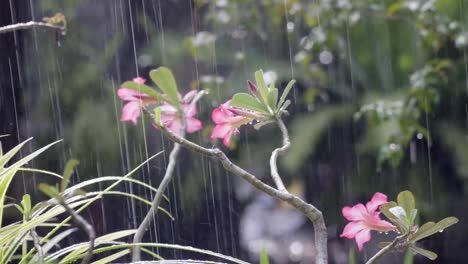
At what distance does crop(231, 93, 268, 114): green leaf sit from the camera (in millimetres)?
678

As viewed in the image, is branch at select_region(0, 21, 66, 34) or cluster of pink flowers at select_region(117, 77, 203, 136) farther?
branch at select_region(0, 21, 66, 34)

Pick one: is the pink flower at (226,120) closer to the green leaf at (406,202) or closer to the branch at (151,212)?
the branch at (151,212)

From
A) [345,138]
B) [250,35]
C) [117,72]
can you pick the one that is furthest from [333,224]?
[117,72]

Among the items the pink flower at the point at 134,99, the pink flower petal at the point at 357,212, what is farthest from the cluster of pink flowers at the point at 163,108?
the pink flower petal at the point at 357,212

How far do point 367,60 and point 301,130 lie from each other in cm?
36

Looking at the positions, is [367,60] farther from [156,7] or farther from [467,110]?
[156,7]

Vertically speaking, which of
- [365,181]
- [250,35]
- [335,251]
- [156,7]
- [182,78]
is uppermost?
[156,7]

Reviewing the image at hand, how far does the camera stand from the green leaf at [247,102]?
68 centimetres

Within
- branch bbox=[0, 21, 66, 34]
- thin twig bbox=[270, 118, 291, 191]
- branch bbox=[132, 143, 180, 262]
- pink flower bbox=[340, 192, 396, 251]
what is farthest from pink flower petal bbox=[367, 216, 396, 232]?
branch bbox=[0, 21, 66, 34]

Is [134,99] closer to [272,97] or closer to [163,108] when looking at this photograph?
[163,108]

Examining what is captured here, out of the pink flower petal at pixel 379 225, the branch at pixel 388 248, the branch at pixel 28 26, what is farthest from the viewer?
the branch at pixel 28 26

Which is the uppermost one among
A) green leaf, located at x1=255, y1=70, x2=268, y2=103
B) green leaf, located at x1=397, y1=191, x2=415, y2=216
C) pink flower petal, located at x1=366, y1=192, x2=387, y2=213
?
green leaf, located at x1=255, y1=70, x2=268, y2=103

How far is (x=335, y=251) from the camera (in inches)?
80.3

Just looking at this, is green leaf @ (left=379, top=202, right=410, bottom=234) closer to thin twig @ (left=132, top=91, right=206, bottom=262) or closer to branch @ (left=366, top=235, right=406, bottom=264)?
branch @ (left=366, top=235, right=406, bottom=264)
